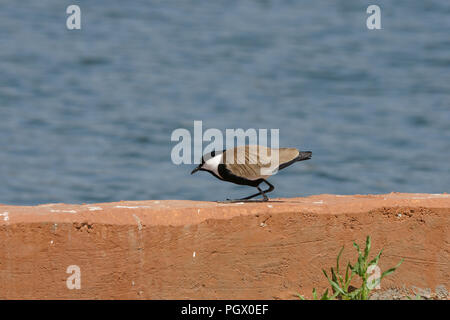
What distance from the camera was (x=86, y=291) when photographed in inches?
198

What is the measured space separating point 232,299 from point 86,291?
0.86m

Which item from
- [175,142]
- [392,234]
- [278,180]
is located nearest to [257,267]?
[392,234]

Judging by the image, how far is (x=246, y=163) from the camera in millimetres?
5535

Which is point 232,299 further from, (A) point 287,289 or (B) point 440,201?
(B) point 440,201

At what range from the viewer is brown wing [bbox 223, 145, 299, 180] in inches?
217

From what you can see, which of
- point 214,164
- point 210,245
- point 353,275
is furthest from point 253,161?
point 353,275

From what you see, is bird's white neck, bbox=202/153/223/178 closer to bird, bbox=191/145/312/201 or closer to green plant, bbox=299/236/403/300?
bird, bbox=191/145/312/201

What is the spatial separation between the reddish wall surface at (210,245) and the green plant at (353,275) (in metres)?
0.09

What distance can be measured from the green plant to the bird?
68 cm

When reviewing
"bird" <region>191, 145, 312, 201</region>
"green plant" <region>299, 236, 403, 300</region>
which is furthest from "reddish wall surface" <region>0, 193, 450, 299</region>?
"bird" <region>191, 145, 312, 201</region>

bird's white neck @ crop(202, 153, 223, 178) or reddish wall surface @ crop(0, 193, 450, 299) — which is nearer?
reddish wall surface @ crop(0, 193, 450, 299)

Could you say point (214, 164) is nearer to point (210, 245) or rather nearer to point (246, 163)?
point (246, 163)

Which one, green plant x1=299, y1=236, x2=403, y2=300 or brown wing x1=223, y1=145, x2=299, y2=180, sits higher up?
brown wing x1=223, y1=145, x2=299, y2=180

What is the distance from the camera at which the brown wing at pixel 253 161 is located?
5516 millimetres
